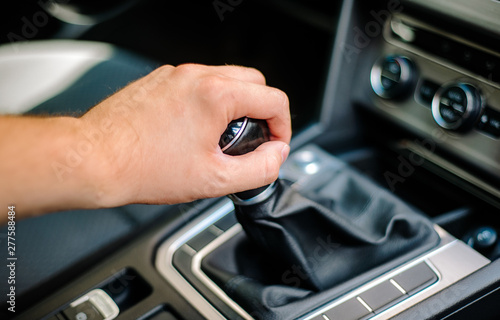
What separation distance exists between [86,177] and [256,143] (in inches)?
7.1

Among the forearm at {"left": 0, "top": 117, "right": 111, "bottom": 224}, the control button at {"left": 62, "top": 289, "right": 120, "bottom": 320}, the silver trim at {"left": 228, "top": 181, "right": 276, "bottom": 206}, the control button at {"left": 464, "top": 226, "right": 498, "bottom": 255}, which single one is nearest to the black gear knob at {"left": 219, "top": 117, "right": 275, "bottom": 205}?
the silver trim at {"left": 228, "top": 181, "right": 276, "bottom": 206}

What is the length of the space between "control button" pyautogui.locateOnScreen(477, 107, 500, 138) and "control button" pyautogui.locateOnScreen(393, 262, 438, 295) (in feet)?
0.64

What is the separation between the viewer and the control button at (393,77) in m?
0.72

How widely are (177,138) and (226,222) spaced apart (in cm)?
28

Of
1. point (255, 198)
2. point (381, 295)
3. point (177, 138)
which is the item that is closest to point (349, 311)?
point (381, 295)

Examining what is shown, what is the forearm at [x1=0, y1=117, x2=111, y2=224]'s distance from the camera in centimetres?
40

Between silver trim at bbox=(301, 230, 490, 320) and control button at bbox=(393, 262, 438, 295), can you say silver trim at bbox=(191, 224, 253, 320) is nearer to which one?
silver trim at bbox=(301, 230, 490, 320)

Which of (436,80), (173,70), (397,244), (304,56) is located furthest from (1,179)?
(304,56)

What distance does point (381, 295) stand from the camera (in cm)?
57

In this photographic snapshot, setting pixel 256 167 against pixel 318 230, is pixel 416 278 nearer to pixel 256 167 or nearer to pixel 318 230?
pixel 318 230

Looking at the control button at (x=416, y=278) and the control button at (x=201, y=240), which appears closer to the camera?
the control button at (x=416, y=278)

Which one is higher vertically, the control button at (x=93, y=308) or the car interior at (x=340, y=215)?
the car interior at (x=340, y=215)

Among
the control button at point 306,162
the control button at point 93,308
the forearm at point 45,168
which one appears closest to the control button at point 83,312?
the control button at point 93,308

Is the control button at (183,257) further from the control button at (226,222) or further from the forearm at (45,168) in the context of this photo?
the forearm at (45,168)
